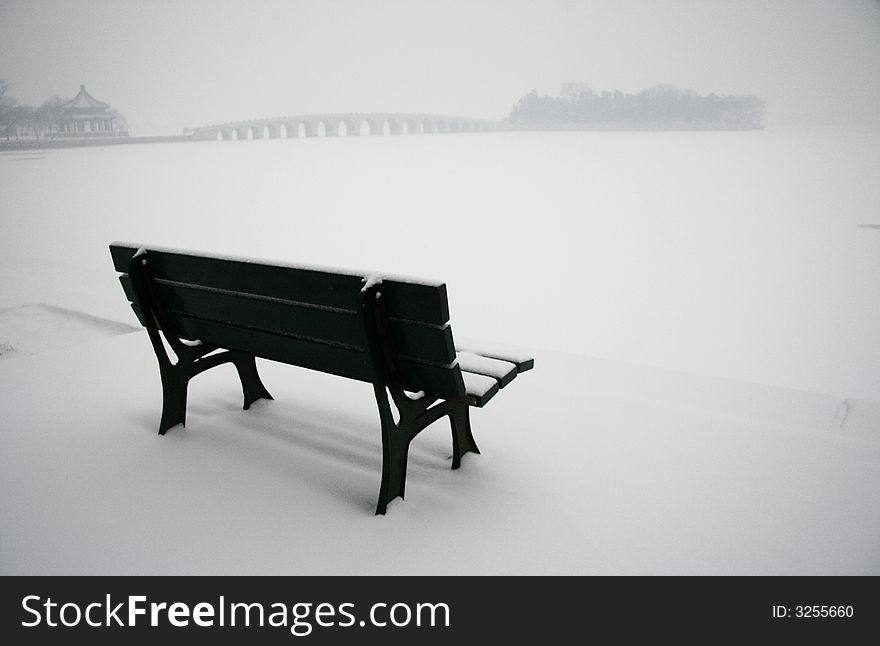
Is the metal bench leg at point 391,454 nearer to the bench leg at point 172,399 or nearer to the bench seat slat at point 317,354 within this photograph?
the bench seat slat at point 317,354

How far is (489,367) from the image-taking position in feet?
9.02

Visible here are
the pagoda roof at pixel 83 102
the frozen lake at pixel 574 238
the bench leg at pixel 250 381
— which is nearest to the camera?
the bench leg at pixel 250 381

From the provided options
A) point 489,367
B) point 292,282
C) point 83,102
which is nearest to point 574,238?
point 489,367

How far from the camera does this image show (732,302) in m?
5.73

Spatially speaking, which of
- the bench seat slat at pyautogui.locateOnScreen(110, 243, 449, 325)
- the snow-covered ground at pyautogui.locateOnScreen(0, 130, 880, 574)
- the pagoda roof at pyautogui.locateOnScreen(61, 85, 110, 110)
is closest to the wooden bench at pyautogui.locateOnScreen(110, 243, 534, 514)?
the bench seat slat at pyautogui.locateOnScreen(110, 243, 449, 325)

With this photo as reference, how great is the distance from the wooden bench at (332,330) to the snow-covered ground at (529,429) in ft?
1.04

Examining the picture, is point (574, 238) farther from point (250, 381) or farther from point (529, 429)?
point (250, 381)

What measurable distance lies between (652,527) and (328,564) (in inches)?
45.6

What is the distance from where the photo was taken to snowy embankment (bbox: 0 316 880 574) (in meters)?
2.35

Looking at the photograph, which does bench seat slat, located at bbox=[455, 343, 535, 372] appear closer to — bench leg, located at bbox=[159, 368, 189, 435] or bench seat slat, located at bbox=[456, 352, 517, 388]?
bench seat slat, located at bbox=[456, 352, 517, 388]

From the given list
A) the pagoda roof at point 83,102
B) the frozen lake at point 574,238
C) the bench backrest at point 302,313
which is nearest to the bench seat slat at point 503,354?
the bench backrest at point 302,313

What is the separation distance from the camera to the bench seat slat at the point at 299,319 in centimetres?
237

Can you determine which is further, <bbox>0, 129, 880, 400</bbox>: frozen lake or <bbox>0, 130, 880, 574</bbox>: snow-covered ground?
<bbox>0, 129, 880, 400</bbox>: frozen lake

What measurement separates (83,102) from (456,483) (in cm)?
2022
